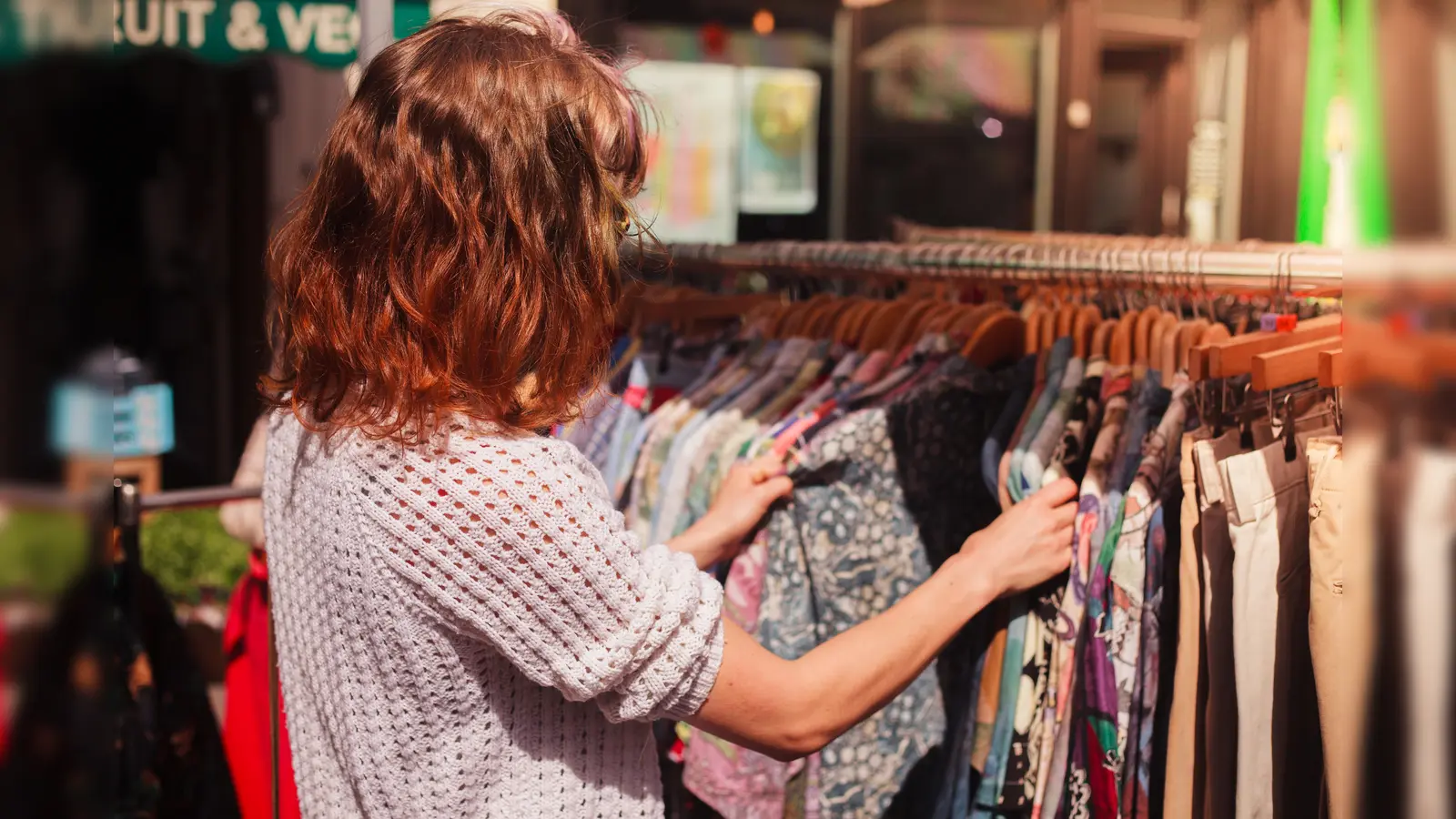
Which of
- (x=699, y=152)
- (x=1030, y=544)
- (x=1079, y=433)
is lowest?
(x=1030, y=544)

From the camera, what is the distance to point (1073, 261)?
1532mm

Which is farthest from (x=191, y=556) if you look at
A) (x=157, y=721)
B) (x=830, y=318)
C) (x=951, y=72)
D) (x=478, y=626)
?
(x=951, y=72)

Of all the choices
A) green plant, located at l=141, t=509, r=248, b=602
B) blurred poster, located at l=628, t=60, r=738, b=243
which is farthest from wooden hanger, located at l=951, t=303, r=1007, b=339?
blurred poster, located at l=628, t=60, r=738, b=243

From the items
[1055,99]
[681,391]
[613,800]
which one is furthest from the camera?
[1055,99]

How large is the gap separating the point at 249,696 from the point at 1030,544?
1281mm

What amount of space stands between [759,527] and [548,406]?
54 centimetres

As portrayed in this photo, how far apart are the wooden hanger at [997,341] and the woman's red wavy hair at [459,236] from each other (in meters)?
0.66

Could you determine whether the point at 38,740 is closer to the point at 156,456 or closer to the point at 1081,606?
the point at 1081,606

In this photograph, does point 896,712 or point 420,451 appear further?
point 896,712

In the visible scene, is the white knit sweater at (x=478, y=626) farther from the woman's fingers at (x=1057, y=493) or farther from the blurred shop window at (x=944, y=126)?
the blurred shop window at (x=944, y=126)

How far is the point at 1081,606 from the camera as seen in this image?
1279 mm

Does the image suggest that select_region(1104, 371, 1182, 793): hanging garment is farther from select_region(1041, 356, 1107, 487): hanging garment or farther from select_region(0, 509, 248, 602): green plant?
select_region(0, 509, 248, 602): green plant

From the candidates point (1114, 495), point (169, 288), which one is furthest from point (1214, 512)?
point (169, 288)

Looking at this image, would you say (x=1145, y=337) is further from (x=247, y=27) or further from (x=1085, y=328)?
(x=247, y=27)
